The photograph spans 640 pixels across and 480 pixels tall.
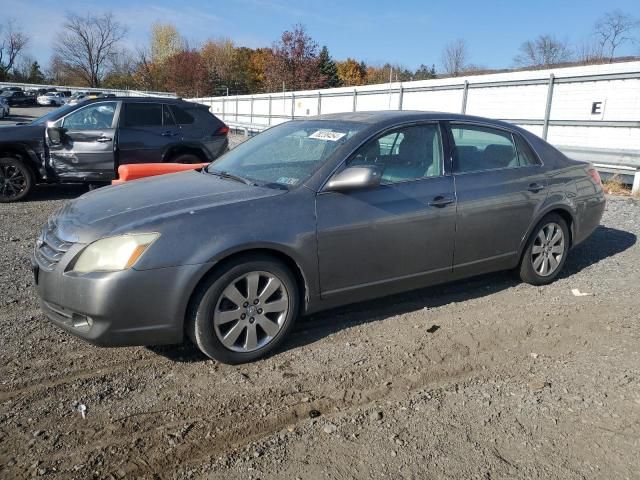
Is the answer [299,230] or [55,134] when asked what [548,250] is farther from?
[55,134]

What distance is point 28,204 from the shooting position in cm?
880

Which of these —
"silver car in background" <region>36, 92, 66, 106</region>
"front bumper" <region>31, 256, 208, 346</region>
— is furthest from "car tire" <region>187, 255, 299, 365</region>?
"silver car in background" <region>36, 92, 66, 106</region>

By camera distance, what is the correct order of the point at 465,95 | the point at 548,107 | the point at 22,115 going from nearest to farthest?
1. the point at 548,107
2. the point at 465,95
3. the point at 22,115

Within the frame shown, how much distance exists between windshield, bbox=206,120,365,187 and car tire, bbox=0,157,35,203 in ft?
18.7

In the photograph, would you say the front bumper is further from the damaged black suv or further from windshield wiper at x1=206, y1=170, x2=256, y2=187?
the damaged black suv

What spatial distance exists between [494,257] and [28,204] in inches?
298

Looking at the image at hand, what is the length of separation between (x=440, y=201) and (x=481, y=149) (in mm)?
849

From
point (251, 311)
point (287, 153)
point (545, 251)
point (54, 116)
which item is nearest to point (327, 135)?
point (287, 153)

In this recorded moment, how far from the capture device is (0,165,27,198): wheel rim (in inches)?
345

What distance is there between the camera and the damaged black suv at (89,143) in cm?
877

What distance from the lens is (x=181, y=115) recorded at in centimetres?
966

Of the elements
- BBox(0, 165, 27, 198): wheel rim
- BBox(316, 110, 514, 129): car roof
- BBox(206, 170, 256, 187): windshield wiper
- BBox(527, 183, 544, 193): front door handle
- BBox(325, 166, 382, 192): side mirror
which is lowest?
BBox(0, 165, 27, 198): wheel rim

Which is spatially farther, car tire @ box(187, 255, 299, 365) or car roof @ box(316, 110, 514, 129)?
car roof @ box(316, 110, 514, 129)

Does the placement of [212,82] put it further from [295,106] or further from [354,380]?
[354,380]
